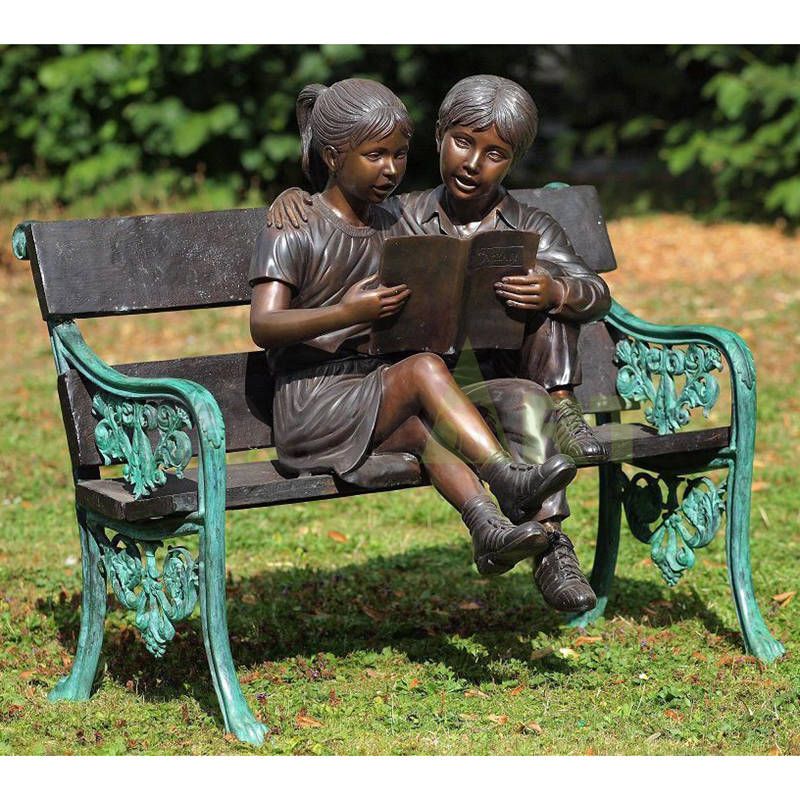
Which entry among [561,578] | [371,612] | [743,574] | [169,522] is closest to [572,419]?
[561,578]

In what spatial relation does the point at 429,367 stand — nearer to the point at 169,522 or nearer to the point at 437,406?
the point at 437,406

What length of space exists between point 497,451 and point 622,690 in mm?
984

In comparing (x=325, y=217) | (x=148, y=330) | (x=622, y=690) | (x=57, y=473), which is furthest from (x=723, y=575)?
(x=148, y=330)

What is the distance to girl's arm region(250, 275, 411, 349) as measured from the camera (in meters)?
4.20

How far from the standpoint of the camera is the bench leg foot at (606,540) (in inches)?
208

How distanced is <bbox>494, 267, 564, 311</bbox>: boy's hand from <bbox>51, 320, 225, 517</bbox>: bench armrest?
3.02 ft

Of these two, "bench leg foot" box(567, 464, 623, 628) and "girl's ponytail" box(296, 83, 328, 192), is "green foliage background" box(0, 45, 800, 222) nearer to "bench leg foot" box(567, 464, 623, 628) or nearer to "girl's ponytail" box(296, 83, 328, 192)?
"bench leg foot" box(567, 464, 623, 628)

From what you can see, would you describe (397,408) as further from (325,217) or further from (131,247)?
(131,247)

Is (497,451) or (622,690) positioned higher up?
(497,451)

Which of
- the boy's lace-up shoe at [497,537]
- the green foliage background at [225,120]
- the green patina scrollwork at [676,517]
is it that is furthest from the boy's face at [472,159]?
the green foliage background at [225,120]

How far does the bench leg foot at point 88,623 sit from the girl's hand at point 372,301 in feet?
3.58

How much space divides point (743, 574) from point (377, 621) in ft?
4.34

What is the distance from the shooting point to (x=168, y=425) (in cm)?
413

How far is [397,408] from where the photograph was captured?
4324mm
